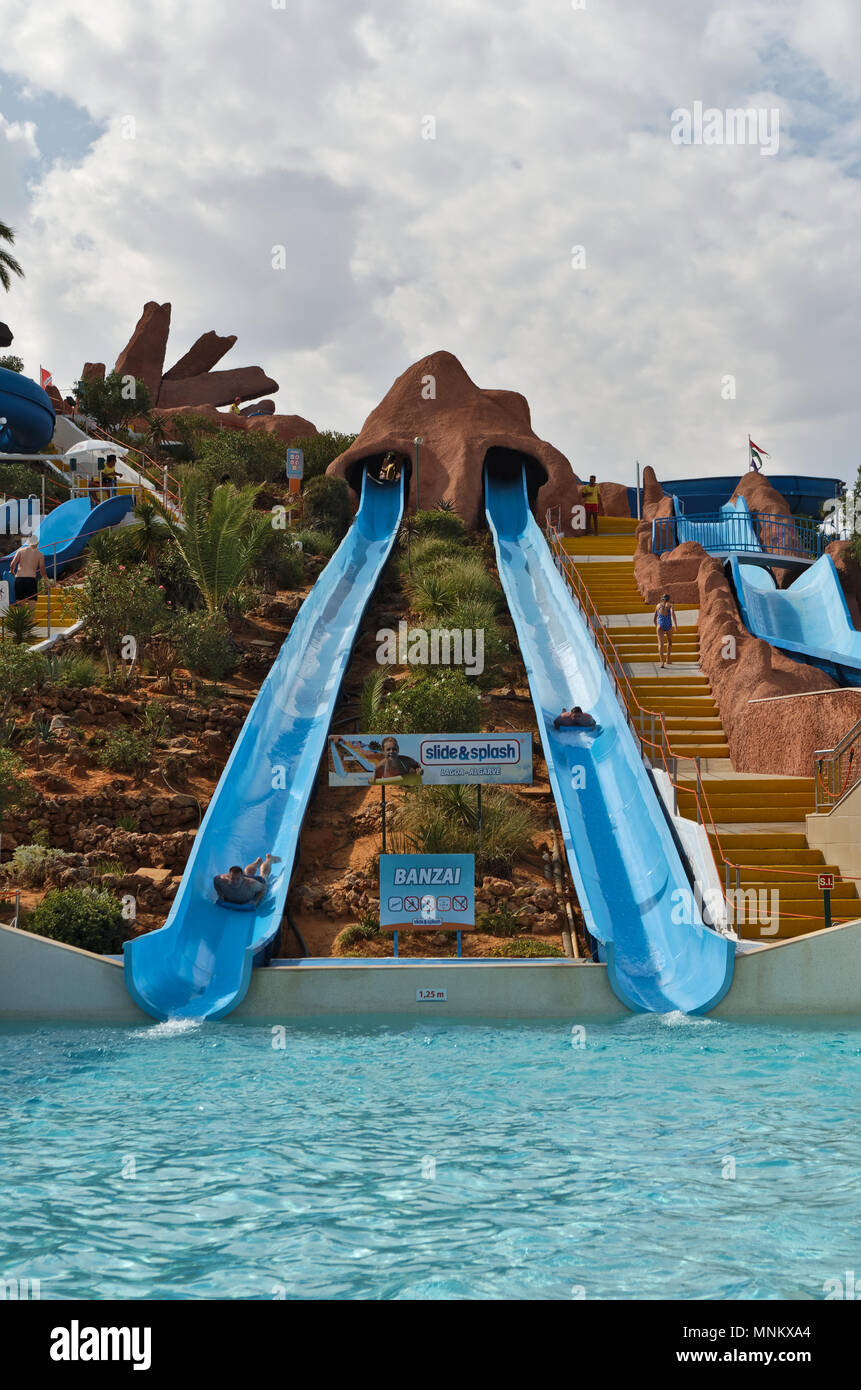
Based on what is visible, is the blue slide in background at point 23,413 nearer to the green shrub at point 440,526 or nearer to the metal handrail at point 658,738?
the green shrub at point 440,526

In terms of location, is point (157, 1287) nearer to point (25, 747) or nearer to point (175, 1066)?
point (175, 1066)

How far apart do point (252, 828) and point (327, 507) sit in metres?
16.6

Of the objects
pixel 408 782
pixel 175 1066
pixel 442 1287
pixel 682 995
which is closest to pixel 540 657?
pixel 408 782

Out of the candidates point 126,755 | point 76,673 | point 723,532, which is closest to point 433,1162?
point 126,755

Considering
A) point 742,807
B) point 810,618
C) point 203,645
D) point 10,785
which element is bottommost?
point 742,807

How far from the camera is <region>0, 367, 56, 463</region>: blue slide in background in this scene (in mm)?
23859

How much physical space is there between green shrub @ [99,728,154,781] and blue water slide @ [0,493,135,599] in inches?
365

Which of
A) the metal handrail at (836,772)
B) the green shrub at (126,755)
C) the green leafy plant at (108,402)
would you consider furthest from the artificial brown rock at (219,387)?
the metal handrail at (836,772)

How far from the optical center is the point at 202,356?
2403 inches

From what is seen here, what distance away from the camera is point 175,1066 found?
825 cm

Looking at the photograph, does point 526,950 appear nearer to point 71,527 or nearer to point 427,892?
point 427,892

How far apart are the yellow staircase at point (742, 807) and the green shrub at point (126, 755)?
22.4 feet

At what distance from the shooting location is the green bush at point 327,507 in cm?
2794
